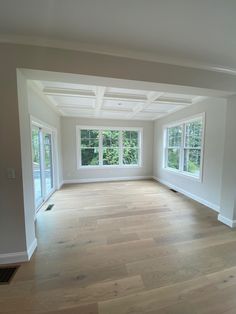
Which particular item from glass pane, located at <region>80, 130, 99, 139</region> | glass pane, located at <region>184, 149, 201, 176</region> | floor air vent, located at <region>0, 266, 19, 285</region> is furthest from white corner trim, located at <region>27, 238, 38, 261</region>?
glass pane, located at <region>80, 130, 99, 139</region>

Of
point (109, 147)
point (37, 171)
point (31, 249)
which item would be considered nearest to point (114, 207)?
point (31, 249)

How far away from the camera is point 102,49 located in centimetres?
192

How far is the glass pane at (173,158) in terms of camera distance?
195 inches

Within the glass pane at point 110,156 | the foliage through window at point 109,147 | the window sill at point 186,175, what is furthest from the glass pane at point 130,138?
the window sill at point 186,175

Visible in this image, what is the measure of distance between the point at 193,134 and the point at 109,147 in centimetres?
315

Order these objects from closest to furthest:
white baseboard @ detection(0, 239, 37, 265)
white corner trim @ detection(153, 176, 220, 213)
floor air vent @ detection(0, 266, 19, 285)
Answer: floor air vent @ detection(0, 266, 19, 285), white baseboard @ detection(0, 239, 37, 265), white corner trim @ detection(153, 176, 220, 213)

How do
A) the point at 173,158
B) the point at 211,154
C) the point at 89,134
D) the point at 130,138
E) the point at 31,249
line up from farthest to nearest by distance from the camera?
the point at 130,138 < the point at 89,134 < the point at 173,158 < the point at 211,154 < the point at 31,249

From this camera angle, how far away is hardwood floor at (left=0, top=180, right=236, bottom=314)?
143 cm

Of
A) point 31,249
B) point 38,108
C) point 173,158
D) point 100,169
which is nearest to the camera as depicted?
point 31,249

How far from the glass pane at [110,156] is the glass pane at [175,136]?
211 cm

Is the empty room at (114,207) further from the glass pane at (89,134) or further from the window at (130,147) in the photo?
the window at (130,147)

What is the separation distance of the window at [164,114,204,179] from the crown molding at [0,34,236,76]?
1.85 metres

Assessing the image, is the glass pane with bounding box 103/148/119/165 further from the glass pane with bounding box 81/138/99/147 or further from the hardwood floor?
the hardwood floor

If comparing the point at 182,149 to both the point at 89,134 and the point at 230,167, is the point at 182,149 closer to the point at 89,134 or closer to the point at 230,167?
the point at 230,167
